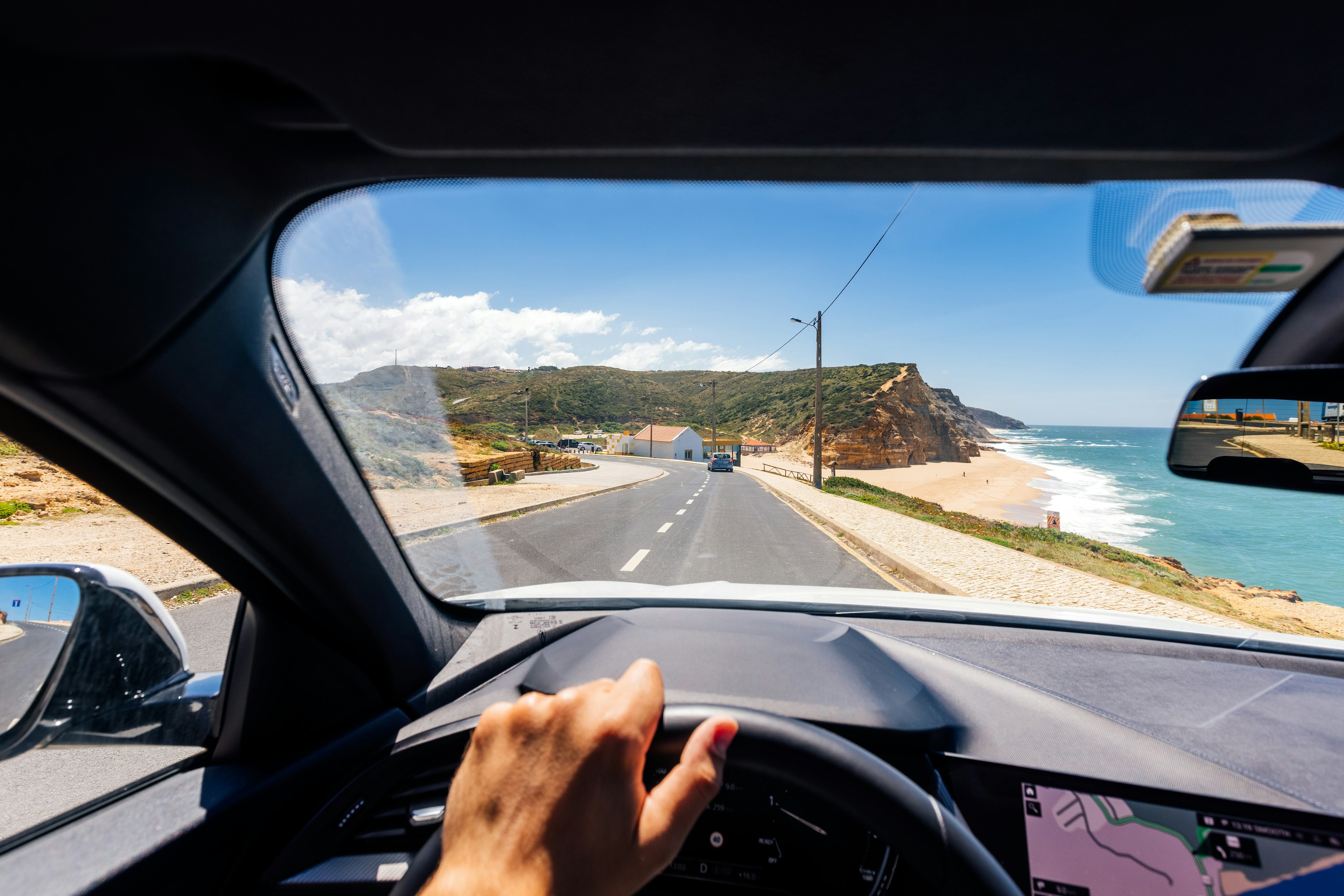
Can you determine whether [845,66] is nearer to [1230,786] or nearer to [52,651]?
[1230,786]

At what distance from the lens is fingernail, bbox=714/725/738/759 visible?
1.09 meters

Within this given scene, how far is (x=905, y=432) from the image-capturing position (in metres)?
16.6

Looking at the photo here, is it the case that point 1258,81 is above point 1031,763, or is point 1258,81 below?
above

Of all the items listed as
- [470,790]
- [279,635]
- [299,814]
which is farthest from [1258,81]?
[299,814]

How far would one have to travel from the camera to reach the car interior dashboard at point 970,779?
1.72 meters

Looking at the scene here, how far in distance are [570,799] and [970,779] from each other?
1.54 meters

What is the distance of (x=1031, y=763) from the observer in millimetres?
1854

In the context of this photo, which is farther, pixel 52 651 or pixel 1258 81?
pixel 52 651

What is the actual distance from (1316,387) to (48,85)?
330 cm

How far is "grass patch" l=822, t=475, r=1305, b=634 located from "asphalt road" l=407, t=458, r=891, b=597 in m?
1.61

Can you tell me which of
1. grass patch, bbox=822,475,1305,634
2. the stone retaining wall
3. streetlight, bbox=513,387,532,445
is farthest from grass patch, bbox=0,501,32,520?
grass patch, bbox=822,475,1305,634

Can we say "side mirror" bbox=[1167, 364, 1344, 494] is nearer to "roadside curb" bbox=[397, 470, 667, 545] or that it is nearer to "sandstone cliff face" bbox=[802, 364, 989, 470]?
"roadside curb" bbox=[397, 470, 667, 545]

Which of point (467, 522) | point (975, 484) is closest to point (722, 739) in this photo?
point (467, 522)

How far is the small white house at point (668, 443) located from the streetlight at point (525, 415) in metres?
12.5
